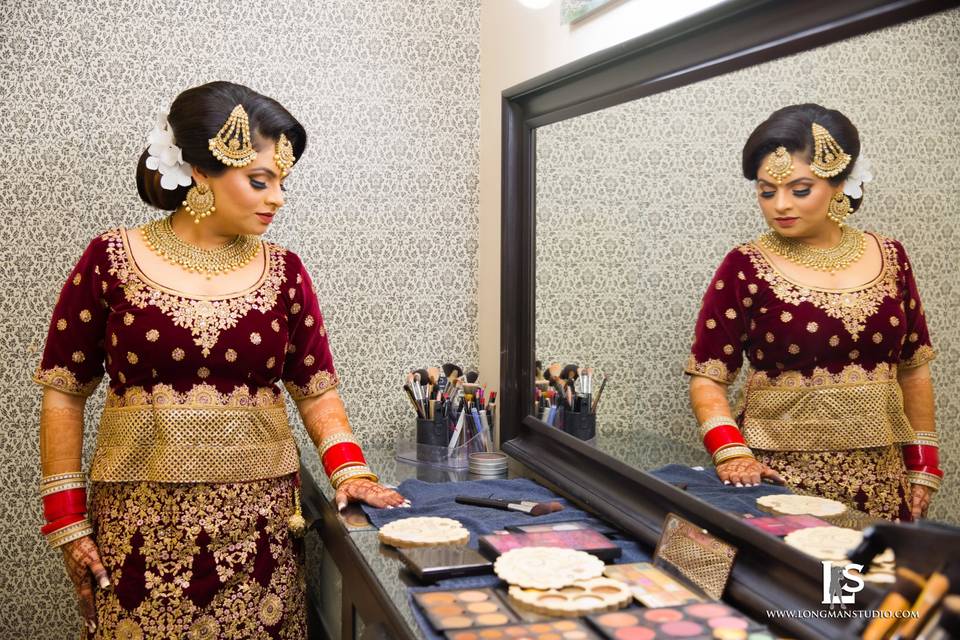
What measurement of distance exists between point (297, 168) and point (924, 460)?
1.52 m

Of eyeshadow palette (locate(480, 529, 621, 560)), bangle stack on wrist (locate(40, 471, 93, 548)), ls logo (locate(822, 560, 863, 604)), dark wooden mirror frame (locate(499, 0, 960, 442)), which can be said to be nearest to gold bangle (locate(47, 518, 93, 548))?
bangle stack on wrist (locate(40, 471, 93, 548))

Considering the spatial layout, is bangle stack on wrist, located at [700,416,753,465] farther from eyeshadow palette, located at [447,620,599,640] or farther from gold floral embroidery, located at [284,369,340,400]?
gold floral embroidery, located at [284,369,340,400]

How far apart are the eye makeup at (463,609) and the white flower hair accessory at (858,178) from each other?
0.63 metres

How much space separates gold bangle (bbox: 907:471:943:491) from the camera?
92 cm

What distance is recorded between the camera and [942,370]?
0.91 m

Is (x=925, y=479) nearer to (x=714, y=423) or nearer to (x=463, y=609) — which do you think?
(x=714, y=423)

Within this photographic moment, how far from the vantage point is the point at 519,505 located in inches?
58.0

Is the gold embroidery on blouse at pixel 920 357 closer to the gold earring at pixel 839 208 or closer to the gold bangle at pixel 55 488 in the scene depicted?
the gold earring at pixel 839 208

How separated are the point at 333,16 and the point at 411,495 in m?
1.17

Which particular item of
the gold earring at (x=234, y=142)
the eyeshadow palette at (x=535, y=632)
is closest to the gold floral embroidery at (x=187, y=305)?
the gold earring at (x=234, y=142)

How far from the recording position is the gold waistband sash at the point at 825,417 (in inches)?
38.9

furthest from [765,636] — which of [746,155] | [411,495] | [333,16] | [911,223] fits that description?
[333,16]

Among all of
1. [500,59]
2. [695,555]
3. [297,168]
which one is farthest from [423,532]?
[500,59]

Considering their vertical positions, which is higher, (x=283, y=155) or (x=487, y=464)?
(x=283, y=155)
